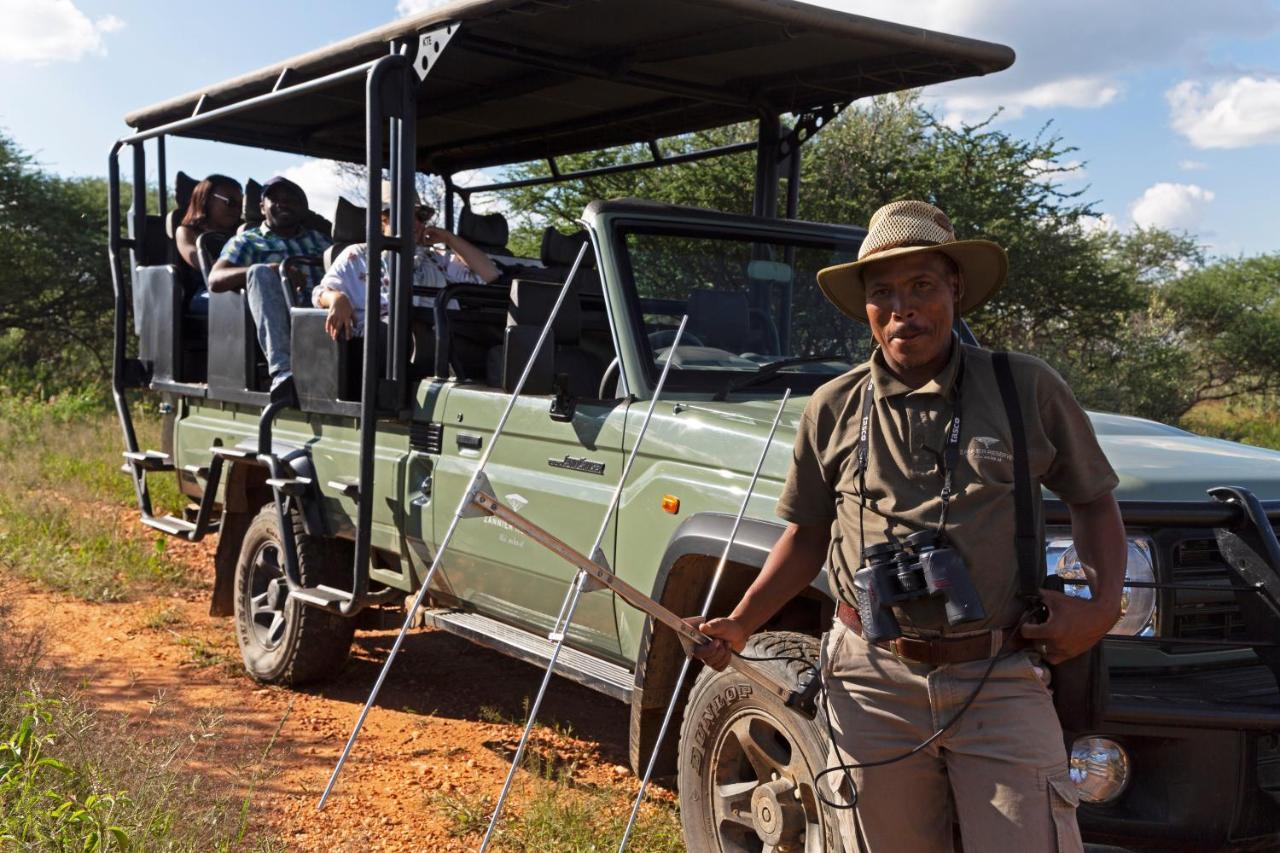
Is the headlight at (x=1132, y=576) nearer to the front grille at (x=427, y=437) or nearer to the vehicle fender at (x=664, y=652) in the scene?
the vehicle fender at (x=664, y=652)

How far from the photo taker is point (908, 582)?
2357mm

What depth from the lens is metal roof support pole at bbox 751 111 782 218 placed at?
5.87 m

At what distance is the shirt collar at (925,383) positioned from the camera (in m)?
2.47

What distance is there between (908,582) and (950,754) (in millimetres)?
368

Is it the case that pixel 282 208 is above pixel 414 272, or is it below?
above

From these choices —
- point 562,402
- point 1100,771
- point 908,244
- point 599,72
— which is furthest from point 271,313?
point 1100,771

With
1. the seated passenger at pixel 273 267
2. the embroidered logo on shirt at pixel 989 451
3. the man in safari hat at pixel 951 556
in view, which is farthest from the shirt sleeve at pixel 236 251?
the embroidered logo on shirt at pixel 989 451

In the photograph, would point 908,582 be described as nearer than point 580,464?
Yes

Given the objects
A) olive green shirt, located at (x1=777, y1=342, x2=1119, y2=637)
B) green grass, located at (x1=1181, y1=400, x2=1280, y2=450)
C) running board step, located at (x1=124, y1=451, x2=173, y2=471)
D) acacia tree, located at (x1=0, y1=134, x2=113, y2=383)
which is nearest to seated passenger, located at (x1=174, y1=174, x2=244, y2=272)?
running board step, located at (x1=124, y1=451, x2=173, y2=471)

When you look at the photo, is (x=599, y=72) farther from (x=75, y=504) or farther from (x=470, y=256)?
(x=75, y=504)

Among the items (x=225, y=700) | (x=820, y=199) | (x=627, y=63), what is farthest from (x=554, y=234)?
(x=820, y=199)

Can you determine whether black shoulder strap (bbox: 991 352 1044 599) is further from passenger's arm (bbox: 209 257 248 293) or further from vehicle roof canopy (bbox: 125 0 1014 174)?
passenger's arm (bbox: 209 257 248 293)

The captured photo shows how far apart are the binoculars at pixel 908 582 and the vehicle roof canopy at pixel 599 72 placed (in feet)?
8.14

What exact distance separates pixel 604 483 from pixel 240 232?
3222 millimetres
